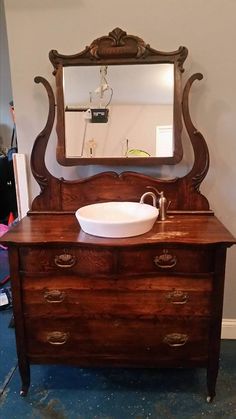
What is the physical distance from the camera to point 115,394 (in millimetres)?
1478

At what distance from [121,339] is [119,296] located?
0.71 feet

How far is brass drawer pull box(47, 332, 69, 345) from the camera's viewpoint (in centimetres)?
139

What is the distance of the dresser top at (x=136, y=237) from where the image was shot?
124 cm

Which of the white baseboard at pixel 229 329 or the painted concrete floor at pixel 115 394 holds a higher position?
the white baseboard at pixel 229 329

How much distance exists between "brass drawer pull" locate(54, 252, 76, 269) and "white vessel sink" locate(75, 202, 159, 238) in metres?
0.13

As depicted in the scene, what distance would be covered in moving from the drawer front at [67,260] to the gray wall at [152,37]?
819 millimetres

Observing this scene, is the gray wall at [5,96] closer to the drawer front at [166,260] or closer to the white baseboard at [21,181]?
the white baseboard at [21,181]

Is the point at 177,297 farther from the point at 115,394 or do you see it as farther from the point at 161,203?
the point at 115,394

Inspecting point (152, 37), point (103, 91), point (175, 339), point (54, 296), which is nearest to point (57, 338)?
point (54, 296)

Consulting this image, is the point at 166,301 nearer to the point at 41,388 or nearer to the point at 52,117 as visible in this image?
the point at 41,388

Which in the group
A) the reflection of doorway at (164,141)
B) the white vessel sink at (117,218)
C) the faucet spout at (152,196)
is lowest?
the white vessel sink at (117,218)

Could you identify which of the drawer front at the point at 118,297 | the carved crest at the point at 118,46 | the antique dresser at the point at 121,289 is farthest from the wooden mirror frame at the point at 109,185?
the drawer front at the point at 118,297

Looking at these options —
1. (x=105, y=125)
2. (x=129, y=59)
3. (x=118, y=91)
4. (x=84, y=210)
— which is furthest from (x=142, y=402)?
(x=129, y=59)

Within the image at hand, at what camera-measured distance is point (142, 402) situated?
1.43 m
